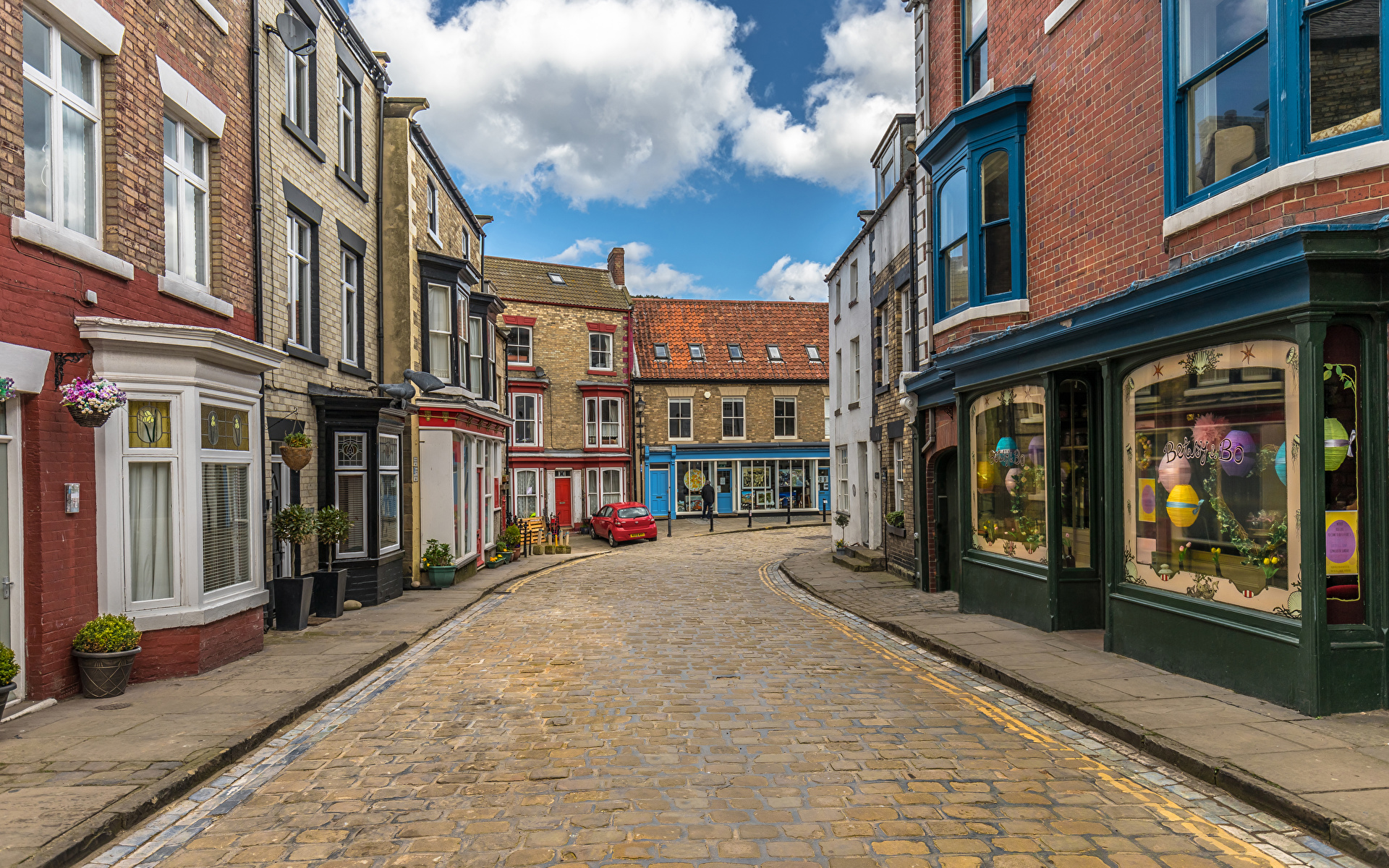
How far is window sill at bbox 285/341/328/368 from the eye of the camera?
1348 cm

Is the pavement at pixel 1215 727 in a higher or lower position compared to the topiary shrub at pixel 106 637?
lower

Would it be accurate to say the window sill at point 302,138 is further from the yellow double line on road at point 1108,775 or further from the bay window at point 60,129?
the yellow double line on road at point 1108,775

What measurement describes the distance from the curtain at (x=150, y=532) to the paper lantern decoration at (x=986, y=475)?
1051cm

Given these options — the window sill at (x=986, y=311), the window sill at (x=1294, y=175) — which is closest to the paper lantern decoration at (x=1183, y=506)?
the window sill at (x=1294, y=175)

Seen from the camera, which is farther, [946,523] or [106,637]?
[946,523]

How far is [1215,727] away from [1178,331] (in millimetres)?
3744

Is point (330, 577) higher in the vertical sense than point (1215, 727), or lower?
higher

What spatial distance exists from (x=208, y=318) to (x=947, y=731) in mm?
9591

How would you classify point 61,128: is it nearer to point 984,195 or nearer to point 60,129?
point 60,129

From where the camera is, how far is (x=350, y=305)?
16625 mm

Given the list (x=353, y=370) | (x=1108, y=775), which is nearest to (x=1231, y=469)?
(x=1108, y=775)

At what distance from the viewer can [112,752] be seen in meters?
6.48

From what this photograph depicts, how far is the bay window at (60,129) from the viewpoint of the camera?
317 inches

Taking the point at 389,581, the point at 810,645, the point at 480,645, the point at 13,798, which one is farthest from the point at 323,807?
the point at 389,581
